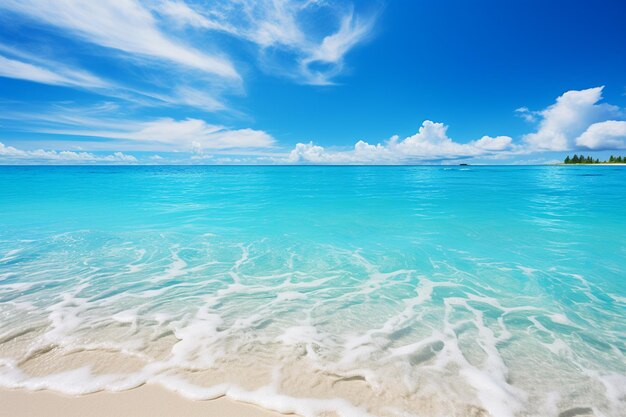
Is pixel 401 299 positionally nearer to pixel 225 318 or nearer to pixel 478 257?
pixel 225 318

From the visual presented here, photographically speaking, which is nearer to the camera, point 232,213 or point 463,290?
point 463,290

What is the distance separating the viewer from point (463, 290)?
276 inches

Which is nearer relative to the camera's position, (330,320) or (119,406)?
(119,406)

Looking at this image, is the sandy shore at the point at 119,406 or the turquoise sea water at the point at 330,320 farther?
the turquoise sea water at the point at 330,320

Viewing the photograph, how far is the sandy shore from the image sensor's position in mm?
3189

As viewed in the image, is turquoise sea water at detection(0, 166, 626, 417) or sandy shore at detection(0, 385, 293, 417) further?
turquoise sea water at detection(0, 166, 626, 417)

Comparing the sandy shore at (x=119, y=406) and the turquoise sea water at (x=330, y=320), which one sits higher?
the sandy shore at (x=119, y=406)

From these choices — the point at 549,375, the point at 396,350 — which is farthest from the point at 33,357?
the point at 549,375

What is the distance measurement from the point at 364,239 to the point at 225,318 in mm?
7615

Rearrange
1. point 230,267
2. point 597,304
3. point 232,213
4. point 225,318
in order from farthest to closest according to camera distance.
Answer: point 232,213 → point 230,267 → point 597,304 → point 225,318

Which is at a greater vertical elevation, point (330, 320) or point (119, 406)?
point (119, 406)

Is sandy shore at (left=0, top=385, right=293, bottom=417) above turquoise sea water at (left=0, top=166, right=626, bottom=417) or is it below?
above

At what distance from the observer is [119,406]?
129 inches

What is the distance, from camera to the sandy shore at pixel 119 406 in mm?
3189
